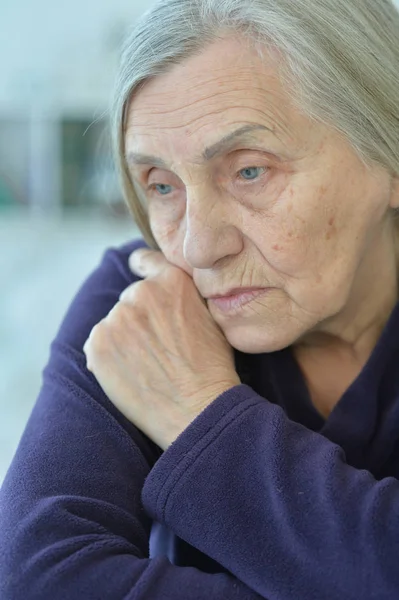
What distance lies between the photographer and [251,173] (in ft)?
3.43

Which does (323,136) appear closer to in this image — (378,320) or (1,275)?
(378,320)

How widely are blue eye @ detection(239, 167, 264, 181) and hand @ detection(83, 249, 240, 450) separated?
213mm

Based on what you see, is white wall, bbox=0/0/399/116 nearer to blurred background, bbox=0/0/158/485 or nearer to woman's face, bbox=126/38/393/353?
blurred background, bbox=0/0/158/485

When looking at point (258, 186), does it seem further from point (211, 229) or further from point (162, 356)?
point (162, 356)

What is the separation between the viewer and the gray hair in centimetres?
101

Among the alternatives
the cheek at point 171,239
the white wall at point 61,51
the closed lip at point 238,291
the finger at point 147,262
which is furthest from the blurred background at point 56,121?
the closed lip at point 238,291

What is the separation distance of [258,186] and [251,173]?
2cm

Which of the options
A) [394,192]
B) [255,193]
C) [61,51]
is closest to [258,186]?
[255,193]

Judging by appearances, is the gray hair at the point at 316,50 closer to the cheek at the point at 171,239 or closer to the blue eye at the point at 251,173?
the blue eye at the point at 251,173

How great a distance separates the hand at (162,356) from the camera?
1.05 meters

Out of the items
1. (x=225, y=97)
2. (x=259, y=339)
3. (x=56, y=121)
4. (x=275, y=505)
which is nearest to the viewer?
(x=275, y=505)

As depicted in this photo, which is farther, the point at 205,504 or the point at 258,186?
the point at 258,186

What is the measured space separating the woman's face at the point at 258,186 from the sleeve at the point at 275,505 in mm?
167

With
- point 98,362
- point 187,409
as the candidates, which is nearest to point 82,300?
point 98,362
